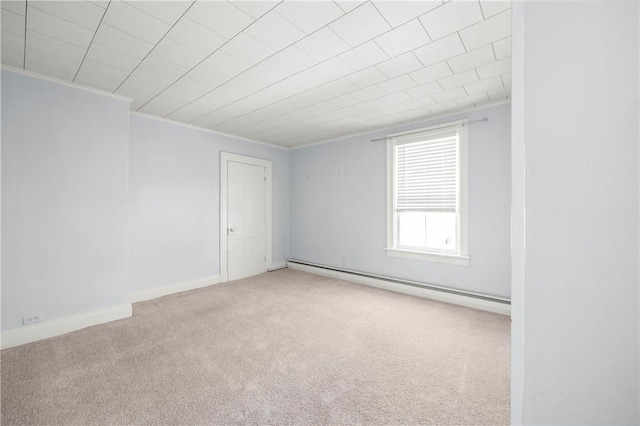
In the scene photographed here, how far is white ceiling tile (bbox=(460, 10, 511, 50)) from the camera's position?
1936 mm

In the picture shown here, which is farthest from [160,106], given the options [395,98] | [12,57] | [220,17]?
[395,98]

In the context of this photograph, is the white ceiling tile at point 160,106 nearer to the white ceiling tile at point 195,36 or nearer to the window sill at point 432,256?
the white ceiling tile at point 195,36

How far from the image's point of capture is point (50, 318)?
289 cm

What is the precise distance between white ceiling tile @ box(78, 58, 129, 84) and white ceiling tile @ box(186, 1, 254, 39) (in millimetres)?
1325

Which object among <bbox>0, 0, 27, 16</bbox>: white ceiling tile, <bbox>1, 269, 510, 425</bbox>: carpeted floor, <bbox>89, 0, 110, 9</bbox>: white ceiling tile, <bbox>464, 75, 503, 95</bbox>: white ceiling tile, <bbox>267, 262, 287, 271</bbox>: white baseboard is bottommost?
<bbox>1, 269, 510, 425</bbox>: carpeted floor

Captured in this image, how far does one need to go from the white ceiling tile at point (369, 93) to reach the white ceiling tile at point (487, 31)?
991 mm

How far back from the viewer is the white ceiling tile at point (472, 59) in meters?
2.34

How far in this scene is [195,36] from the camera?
2145mm

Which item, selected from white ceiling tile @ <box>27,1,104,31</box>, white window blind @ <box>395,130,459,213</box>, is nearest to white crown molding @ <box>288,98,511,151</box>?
white window blind @ <box>395,130,459,213</box>

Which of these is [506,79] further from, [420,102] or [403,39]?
[403,39]

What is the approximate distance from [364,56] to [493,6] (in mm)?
949

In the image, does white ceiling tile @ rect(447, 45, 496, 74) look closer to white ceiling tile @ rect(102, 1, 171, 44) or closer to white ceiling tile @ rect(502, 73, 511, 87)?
white ceiling tile @ rect(502, 73, 511, 87)

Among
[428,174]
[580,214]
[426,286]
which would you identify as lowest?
[426,286]

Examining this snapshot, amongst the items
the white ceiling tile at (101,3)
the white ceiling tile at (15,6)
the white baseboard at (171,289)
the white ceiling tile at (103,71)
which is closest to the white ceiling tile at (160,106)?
the white ceiling tile at (103,71)
